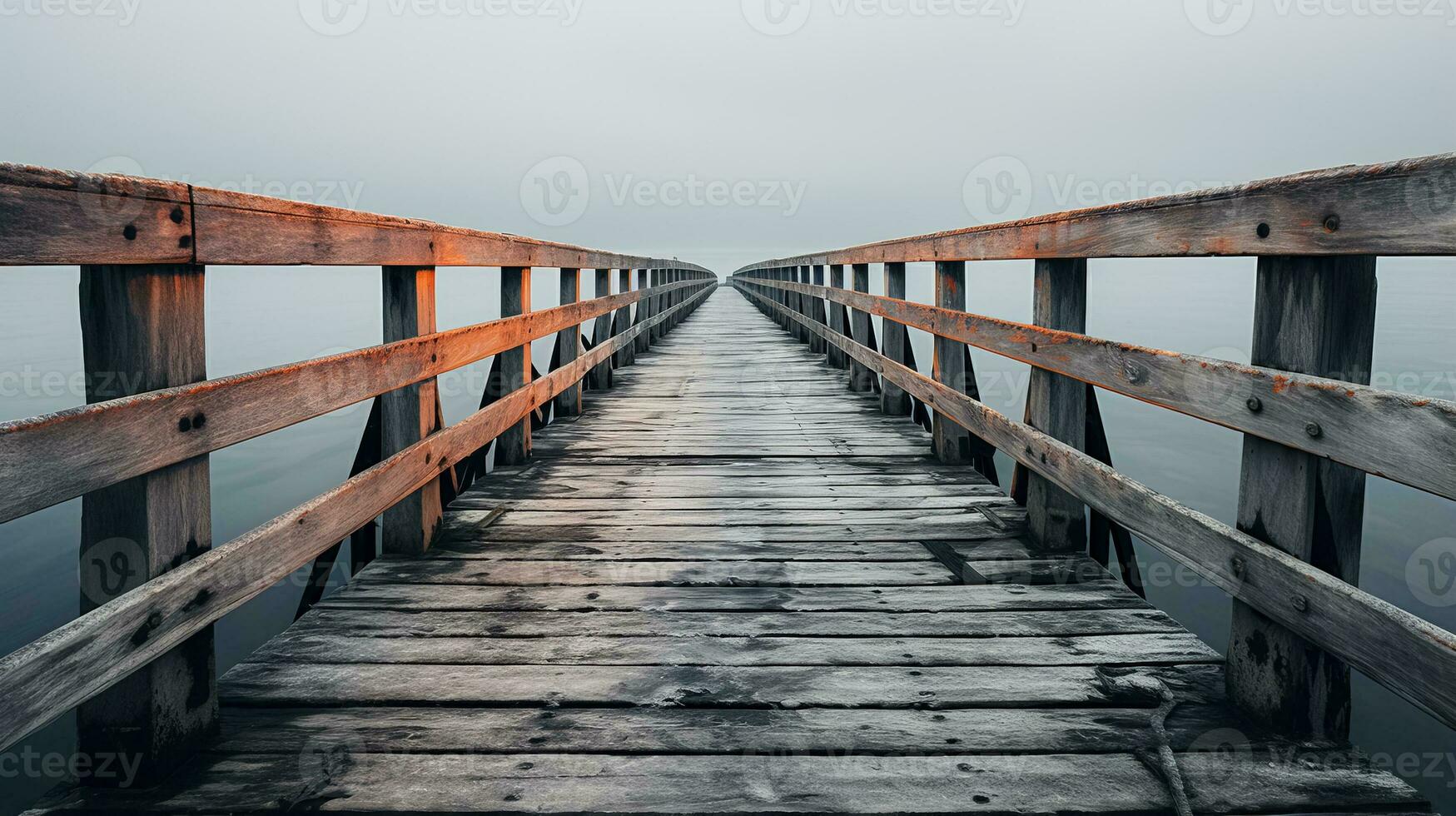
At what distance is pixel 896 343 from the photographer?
5.98 m

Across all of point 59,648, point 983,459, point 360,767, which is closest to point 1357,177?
point 360,767

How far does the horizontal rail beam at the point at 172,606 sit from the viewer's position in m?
1.40

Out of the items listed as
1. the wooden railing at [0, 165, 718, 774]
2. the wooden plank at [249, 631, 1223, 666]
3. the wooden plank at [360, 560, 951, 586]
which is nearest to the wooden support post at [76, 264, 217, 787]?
the wooden railing at [0, 165, 718, 774]

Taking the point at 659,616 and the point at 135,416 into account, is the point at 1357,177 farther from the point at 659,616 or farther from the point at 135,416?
the point at 135,416

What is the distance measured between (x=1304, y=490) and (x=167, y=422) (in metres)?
2.39

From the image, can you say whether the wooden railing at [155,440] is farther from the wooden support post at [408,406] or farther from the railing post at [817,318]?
the railing post at [817,318]

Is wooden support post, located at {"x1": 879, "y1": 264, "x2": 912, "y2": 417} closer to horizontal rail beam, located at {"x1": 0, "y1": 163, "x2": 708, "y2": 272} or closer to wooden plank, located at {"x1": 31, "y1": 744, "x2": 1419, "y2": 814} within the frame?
horizontal rail beam, located at {"x1": 0, "y1": 163, "x2": 708, "y2": 272}

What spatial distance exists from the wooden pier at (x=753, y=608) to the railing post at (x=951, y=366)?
934 millimetres

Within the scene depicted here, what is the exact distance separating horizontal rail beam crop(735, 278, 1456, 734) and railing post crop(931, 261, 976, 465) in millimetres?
1526

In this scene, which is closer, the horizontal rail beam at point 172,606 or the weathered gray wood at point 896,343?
the horizontal rail beam at point 172,606

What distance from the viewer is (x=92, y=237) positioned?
5.12 feet

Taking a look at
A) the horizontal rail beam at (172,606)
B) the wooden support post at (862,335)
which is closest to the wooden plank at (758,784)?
the horizontal rail beam at (172,606)

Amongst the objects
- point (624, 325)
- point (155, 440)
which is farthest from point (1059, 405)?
point (624, 325)

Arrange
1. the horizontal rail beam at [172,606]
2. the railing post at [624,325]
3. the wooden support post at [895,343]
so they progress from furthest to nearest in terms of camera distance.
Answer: the railing post at [624,325] → the wooden support post at [895,343] → the horizontal rail beam at [172,606]
